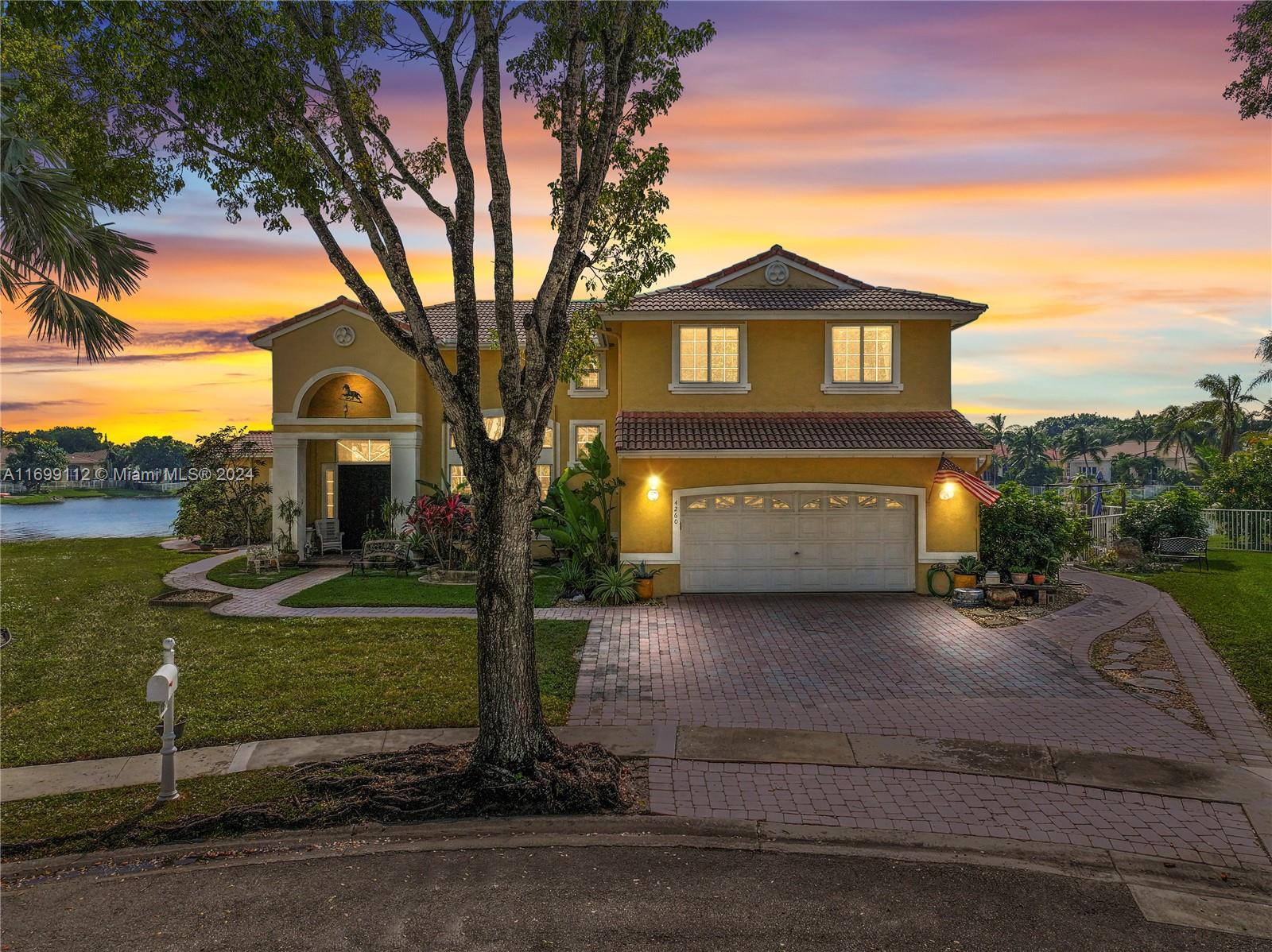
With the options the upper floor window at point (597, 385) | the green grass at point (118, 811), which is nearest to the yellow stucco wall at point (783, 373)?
the upper floor window at point (597, 385)

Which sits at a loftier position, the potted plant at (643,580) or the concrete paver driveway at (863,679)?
the potted plant at (643,580)

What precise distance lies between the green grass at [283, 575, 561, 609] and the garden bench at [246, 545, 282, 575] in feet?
7.99

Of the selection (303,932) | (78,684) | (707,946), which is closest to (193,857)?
(303,932)

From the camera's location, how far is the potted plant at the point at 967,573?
54.4ft

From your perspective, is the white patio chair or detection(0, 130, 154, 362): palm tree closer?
detection(0, 130, 154, 362): palm tree

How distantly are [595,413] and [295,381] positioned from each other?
314 inches

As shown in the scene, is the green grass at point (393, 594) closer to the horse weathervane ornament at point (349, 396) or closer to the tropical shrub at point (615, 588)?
the tropical shrub at point (615, 588)

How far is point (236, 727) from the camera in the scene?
8750mm

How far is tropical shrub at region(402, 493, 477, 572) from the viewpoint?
18.9m

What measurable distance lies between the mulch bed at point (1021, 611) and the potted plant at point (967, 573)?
699mm

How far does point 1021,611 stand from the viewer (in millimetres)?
15516

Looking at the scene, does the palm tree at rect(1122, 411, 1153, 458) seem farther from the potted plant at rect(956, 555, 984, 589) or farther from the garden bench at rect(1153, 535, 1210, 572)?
the potted plant at rect(956, 555, 984, 589)

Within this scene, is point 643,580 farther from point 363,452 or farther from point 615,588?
point 363,452

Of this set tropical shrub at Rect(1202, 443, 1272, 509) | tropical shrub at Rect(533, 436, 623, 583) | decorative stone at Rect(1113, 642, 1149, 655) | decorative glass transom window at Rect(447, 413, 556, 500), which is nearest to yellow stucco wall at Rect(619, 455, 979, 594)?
tropical shrub at Rect(533, 436, 623, 583)
